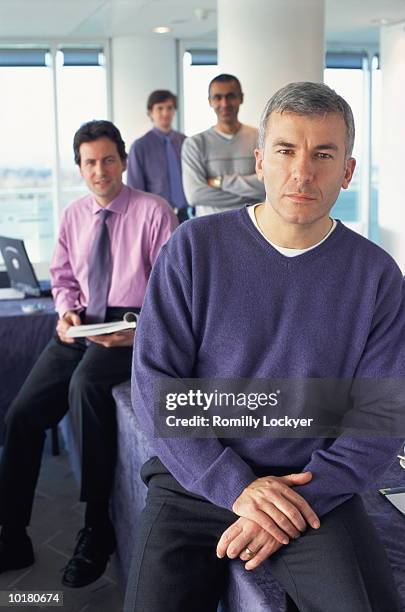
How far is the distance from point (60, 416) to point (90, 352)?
27 centimetres

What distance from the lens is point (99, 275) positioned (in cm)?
319

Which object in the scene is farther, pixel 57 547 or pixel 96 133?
pixel 96 133

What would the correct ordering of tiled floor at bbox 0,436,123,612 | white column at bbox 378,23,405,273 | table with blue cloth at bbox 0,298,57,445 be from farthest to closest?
white column at bbox 378,23,405,273, table with blue cloth at bbox 0,298,57,445, tiled floor at bbox 0,436,123,612

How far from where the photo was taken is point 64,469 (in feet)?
12.7

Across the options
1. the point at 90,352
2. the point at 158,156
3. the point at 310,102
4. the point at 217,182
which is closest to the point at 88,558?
the point at 90,352

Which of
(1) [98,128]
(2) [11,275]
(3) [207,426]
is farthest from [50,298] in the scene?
(3) [207,426]

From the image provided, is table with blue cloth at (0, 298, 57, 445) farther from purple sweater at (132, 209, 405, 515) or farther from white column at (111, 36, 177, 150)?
white column at (111, 36, 177, 150)

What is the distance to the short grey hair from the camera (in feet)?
5.47

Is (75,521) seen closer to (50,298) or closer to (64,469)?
(64,469)

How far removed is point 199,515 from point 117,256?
1669mm

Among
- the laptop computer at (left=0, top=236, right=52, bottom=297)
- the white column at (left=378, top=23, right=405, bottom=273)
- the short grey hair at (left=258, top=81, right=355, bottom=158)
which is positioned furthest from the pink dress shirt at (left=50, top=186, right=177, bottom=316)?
the white column at (left=378, top=23, right=405, bottom=273)

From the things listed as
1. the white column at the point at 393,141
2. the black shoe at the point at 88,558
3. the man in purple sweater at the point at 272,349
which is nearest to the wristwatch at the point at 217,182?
the black shoe at the point at 88,558

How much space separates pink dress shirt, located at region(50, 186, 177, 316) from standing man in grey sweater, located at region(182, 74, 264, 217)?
57.2 inches

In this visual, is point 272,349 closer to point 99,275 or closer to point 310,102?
point 310,102
